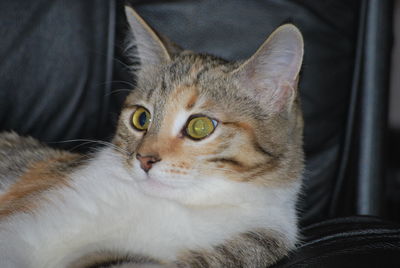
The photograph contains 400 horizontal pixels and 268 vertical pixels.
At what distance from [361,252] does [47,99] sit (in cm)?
135

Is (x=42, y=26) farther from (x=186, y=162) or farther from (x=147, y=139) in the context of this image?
(x=186, y=162)

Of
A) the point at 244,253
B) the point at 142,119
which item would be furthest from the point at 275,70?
the point at 244,253

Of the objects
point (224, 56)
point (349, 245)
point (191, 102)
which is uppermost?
point (224, 56)

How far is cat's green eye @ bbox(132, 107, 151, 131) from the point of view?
1.50 m

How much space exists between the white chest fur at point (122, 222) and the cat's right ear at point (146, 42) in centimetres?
46

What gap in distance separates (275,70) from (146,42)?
0.49m

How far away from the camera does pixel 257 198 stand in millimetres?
1371

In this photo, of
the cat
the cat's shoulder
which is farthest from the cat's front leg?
the cat's shoulder

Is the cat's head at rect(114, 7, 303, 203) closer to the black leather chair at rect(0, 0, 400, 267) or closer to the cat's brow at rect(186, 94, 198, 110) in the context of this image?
the cat's brow at rect(186, 94, 198, 110)

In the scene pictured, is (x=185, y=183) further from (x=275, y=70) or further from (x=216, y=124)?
(x=275, y=70)

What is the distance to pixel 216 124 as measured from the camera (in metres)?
1.38

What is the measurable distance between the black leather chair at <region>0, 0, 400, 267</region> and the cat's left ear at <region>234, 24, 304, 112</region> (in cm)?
51

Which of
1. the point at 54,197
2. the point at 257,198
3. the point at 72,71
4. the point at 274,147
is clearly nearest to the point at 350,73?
the point at 274,147

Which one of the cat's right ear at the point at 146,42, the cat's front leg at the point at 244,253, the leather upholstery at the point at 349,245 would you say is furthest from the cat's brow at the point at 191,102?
the leather upholstery at the point at 349,245
